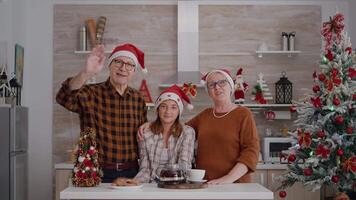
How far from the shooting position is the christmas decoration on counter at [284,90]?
23.3 feet

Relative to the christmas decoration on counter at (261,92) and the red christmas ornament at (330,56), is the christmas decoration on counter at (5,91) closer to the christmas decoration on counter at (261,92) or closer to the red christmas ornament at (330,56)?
the christmas decoration on counter at (261,92)

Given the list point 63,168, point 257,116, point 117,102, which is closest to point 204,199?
point 117,102

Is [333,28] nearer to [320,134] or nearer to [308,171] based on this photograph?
[320,134]

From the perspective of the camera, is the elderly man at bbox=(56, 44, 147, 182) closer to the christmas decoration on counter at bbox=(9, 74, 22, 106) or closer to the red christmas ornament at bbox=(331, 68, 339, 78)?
the red christmas ornament at bbox=(331, 68, 339, 78)

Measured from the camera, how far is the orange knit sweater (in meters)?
3.78

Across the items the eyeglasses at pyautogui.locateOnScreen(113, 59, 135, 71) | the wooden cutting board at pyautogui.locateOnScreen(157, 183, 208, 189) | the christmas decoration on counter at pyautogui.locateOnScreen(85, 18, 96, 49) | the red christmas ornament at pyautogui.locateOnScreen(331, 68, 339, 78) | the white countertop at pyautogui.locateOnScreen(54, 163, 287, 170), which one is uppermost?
the christmas decoration on counter at pyautogui.locateOnScreen(85, 18, 96, 49)

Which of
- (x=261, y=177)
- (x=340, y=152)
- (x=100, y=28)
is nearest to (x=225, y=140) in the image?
(x=340, y=152)

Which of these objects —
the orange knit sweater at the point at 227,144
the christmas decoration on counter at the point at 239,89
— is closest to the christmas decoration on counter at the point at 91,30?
the christmas decoration on counter at the point at 239,89

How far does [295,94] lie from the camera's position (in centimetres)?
723

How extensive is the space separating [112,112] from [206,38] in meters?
3.65

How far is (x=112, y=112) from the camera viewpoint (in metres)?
3.73

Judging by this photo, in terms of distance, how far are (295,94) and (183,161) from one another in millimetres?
3812

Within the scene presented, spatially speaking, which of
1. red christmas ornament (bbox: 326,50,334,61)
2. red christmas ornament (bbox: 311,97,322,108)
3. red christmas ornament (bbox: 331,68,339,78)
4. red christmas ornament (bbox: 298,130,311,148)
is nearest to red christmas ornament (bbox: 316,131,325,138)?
red christmas ornament (bbox: 298,130,311,148)

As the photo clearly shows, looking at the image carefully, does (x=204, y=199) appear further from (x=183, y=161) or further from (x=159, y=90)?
(x=159, y=90)
